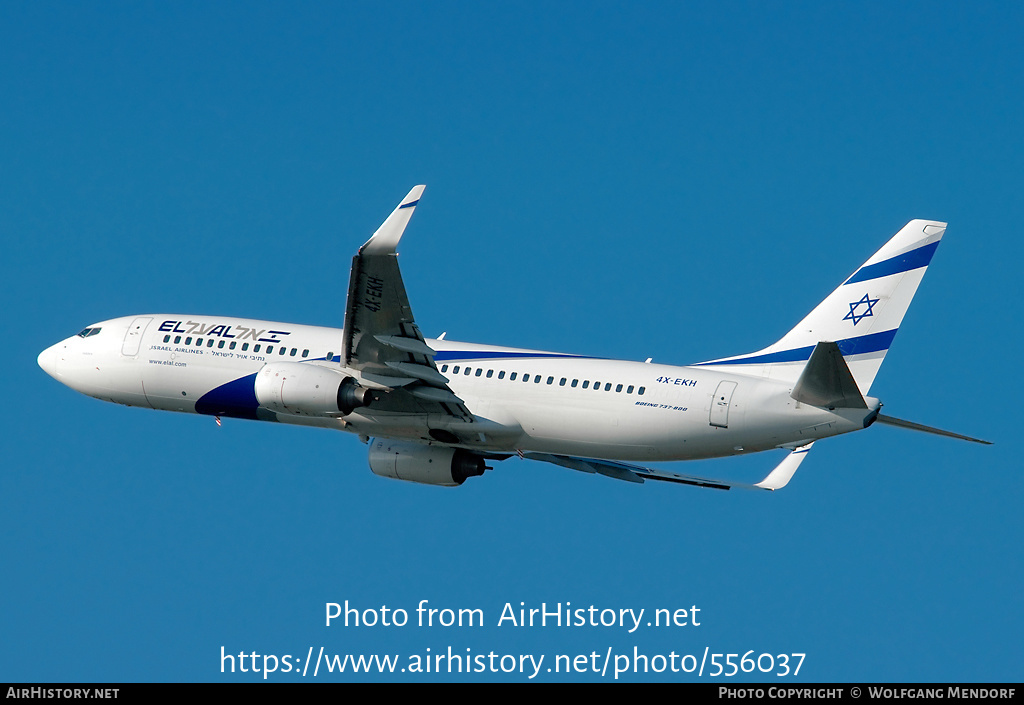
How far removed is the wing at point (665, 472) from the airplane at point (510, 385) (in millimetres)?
70

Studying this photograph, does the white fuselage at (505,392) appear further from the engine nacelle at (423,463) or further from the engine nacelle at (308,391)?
the engine nacelle at (423,463)

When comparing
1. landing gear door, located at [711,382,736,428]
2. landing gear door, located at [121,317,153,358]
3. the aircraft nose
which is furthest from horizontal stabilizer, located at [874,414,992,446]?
the aircraft nose

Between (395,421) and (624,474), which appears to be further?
(624,474)

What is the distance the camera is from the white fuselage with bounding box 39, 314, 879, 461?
36094mm

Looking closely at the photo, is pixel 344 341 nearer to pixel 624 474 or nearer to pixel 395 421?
pixel 395 421

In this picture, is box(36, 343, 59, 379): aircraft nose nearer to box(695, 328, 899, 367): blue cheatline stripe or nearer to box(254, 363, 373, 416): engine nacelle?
box(254, 363, 373, 416): engine nacelle

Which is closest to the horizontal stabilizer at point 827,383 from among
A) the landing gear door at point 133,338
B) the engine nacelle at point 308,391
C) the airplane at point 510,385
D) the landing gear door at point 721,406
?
the airplane at point 510,385

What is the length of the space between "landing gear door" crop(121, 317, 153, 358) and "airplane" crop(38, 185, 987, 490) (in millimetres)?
158

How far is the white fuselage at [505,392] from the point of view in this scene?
36.1 metres

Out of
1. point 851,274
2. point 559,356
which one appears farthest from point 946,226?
point 559,356

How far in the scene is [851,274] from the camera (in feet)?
124
